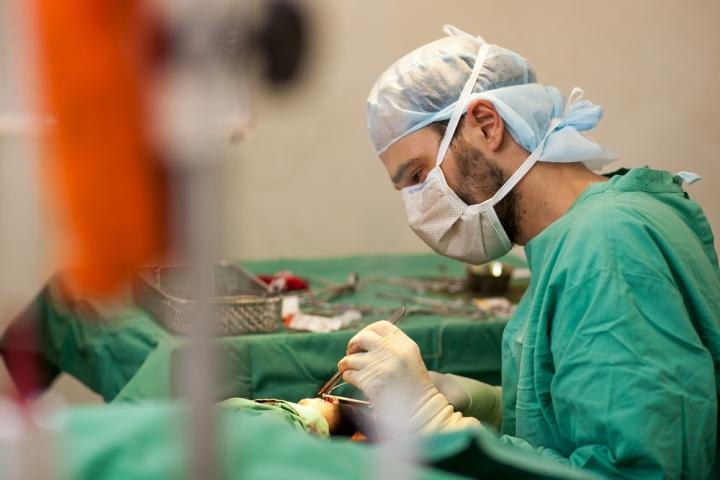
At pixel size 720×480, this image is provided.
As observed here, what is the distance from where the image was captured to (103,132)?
44 centimetres

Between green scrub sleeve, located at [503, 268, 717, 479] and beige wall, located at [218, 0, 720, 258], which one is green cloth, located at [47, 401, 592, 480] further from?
beige wall, located at [218, 0, 720, 258]

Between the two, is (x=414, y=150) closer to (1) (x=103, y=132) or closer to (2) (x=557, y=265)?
(2) (x=557, y=265)

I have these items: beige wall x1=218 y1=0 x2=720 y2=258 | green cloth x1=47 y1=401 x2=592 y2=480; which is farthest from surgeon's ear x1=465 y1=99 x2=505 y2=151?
beige wall x1=218 y1=0 x2=720 y2=258

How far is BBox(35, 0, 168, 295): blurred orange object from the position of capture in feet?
1.40

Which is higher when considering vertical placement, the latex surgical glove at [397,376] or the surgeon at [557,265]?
the surgeon at [557,265]

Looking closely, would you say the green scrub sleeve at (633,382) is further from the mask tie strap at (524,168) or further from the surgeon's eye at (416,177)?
the surgeon's eye at (416,177)

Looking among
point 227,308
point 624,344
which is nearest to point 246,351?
point 227,308

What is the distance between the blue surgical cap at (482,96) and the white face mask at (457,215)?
0.9 inches

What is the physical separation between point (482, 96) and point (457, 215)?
0.30 m

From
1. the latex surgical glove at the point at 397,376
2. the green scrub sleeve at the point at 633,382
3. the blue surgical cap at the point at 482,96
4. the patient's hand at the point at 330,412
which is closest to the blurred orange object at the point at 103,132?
the green scrub sleeve at the point at 633,382

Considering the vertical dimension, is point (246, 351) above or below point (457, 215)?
below

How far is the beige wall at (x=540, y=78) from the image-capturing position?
4.26 metres

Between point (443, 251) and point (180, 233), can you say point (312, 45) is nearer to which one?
point (180, 233)

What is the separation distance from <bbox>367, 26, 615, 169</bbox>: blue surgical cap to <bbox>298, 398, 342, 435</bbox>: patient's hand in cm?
67
